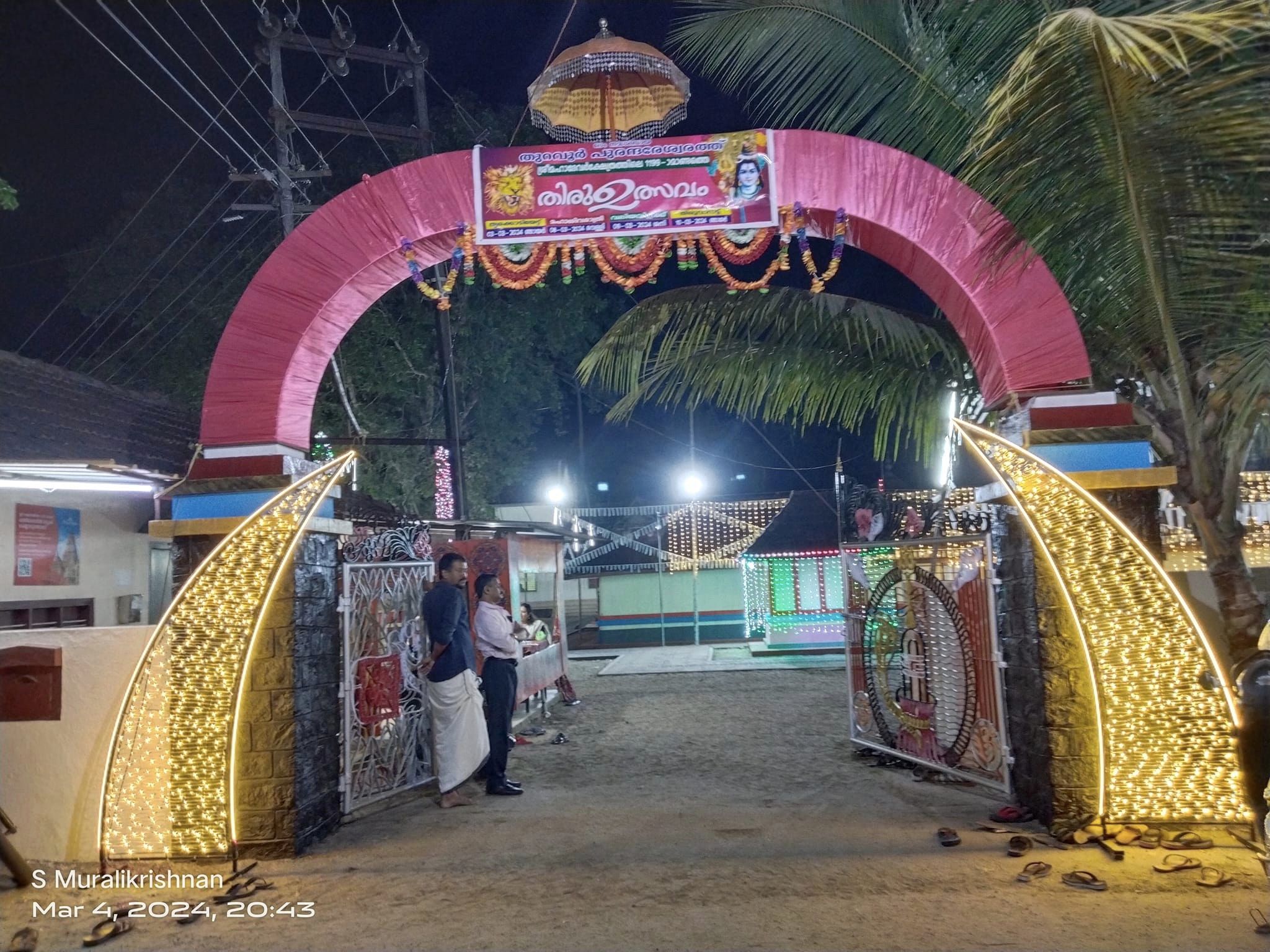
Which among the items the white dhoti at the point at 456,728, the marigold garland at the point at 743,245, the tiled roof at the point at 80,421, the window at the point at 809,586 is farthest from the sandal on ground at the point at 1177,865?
the window at the point at 809,586

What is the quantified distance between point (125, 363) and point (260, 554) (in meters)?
14.1

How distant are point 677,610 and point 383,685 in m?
16.6

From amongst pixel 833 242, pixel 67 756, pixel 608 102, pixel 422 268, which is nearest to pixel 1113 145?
pixel 833 242

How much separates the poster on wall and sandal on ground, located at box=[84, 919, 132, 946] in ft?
20.1

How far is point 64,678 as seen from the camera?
5.61 meters

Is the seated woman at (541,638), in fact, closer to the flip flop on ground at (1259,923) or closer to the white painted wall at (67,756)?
the white painted wall at (67,756)

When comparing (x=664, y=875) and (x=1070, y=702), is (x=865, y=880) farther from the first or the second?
(x=1070, y=702)

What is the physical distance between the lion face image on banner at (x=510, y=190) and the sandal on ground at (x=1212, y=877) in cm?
Answer: 559

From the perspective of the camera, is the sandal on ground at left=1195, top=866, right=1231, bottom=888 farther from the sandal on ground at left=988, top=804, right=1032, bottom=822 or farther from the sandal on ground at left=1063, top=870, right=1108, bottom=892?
the sandal on ground at left=988, top=804, right=1032, bottom=822

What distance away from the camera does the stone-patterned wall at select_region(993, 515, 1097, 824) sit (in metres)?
5.26

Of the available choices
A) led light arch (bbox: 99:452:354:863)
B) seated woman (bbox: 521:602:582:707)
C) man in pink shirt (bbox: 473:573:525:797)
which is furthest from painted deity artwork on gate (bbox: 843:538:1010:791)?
led light arch (bbox: 99:452:354:863)

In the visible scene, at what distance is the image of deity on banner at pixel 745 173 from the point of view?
19.9 feet

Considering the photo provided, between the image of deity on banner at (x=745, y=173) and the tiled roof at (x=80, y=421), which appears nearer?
the image of deity on banner at (x=745, y=173)

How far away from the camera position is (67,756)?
18.4ft
